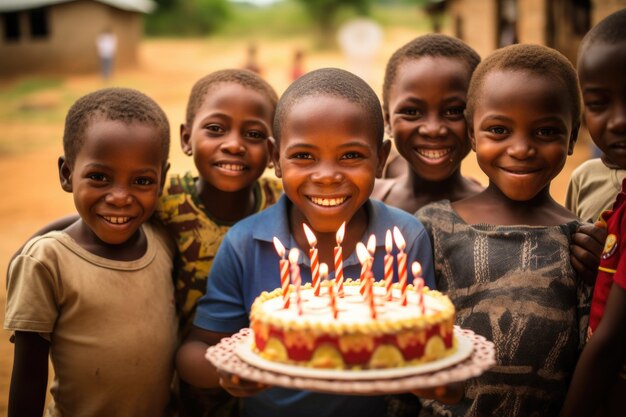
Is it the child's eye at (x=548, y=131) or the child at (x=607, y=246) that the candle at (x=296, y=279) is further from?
the child's eye at (x=548, y=131)

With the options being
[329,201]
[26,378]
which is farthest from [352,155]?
[26,378]

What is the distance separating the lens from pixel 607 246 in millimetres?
2910

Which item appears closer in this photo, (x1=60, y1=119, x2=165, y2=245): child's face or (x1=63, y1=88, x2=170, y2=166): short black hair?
(x1=60, y1=119, x2=165, y2=245): child's face

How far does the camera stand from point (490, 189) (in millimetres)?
3510

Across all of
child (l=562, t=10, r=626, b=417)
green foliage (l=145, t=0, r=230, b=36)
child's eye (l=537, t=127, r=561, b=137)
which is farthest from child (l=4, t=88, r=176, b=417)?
green foliage (l=145, t=0, r=230, b=36)

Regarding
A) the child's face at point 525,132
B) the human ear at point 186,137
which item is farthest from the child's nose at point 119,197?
the child's face at point 525,132

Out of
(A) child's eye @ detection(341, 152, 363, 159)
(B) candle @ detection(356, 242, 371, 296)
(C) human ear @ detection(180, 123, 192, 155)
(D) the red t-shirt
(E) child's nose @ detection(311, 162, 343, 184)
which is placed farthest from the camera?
(C) human ear @ detection(180, 123, 192, 155)

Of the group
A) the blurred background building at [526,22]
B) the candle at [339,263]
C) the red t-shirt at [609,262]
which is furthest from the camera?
the blurred background building at [526,22]

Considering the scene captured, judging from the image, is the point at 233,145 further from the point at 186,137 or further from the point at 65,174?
the point at 65,174

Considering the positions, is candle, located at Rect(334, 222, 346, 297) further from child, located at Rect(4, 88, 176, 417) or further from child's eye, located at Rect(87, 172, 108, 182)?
child's eye, located at Rect(87, 172, 108, 182)

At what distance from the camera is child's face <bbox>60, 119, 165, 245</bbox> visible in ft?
11.1

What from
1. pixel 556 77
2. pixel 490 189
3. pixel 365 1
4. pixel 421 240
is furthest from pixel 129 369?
pixel 365 1

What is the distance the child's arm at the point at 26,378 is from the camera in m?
3.19

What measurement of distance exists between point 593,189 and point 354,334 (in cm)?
229
